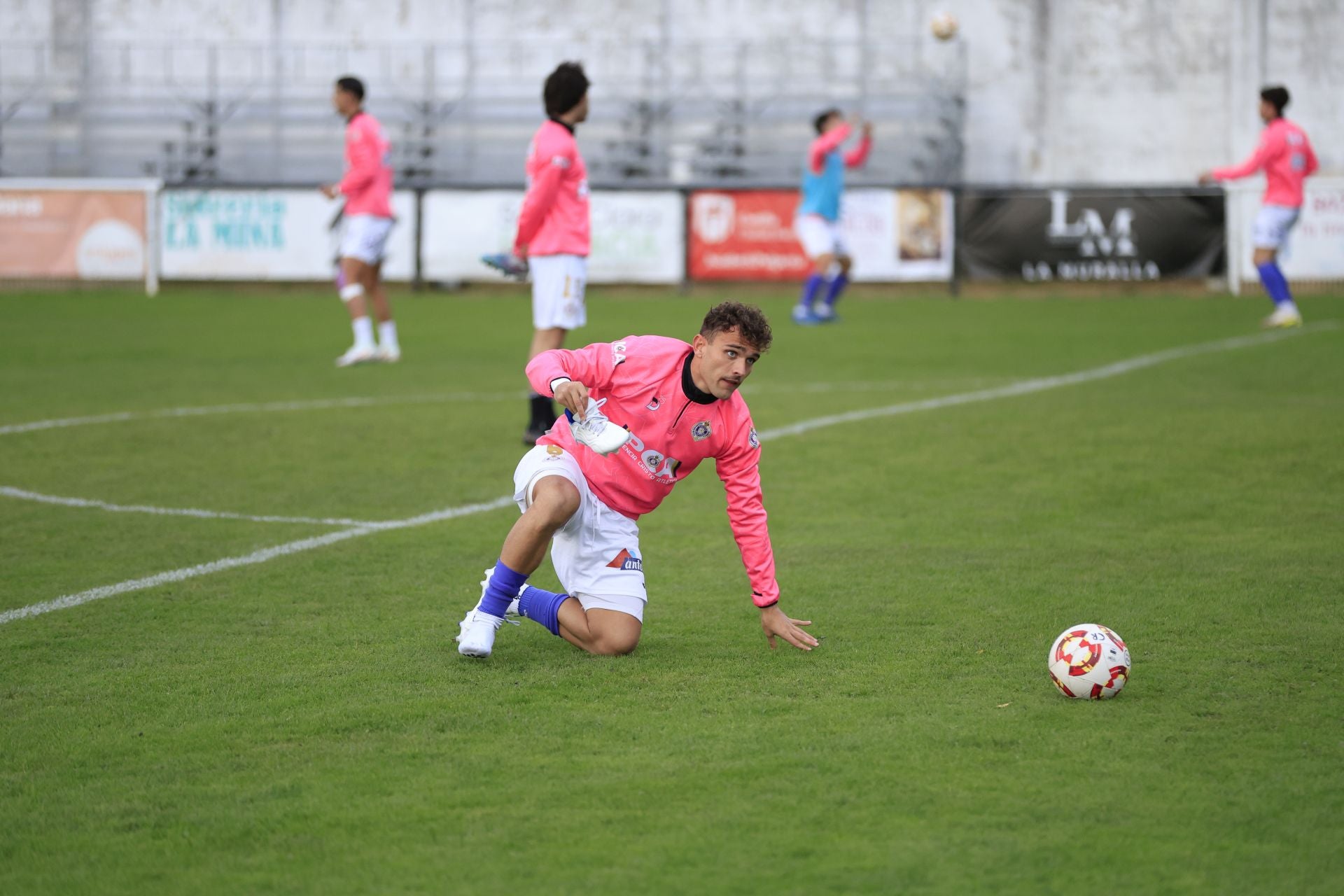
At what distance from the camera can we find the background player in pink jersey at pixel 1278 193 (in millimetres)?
14867

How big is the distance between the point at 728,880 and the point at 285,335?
1319cm

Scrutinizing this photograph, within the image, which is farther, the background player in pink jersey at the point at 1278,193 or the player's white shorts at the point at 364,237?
the background player in pink jersey at the point at 1278,193

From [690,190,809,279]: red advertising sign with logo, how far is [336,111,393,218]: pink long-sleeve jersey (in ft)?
27.1

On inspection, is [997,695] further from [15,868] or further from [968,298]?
[968,298]

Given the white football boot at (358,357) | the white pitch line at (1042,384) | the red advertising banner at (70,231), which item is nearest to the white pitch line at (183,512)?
Answer: the white pitch line at (1042,384)

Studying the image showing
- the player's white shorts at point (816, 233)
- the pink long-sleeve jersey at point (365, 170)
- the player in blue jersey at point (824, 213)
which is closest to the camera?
the pink long-sleeve jersey at point (365, 170)

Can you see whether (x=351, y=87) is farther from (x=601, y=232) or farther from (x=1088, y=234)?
(x=1088, y=234)

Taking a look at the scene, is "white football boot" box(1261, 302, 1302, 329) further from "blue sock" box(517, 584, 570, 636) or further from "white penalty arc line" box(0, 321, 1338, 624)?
"blue sock" box(517, 584, 570, 636)

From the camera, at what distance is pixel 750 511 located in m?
4.62

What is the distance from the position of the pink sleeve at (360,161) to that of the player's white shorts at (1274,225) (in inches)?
338

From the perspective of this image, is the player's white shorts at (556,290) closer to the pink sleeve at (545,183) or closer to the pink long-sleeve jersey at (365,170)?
the pink sleeve at (545,183)

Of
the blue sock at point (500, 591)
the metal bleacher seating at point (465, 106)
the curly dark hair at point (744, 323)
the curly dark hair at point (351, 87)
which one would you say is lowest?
the blue sock at point (500, 591)

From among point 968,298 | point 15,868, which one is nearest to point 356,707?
point 15,868

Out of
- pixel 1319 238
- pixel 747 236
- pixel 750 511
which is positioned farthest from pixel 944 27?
pixel 750 511
